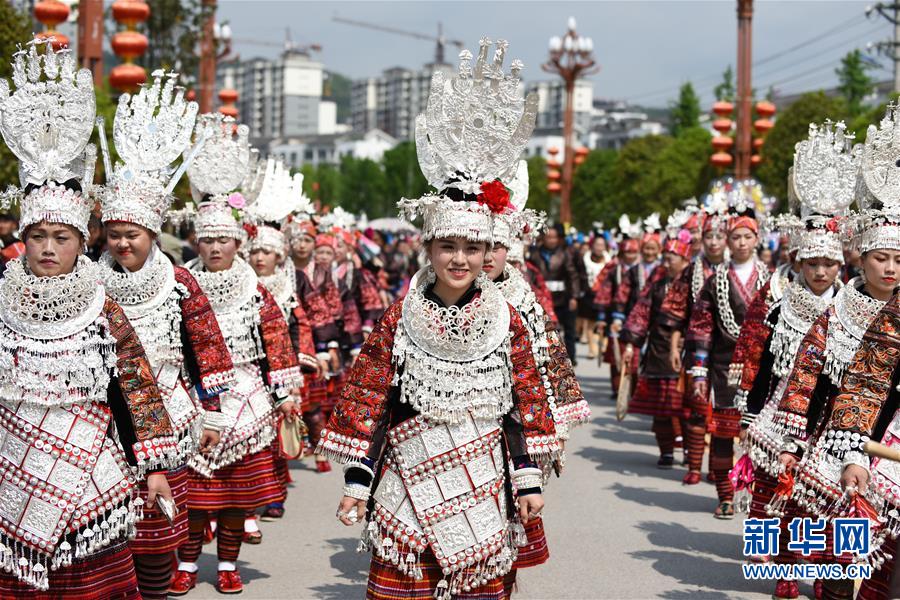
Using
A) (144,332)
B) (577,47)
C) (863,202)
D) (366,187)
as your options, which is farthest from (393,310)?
(366,187)

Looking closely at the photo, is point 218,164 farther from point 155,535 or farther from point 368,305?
point 368,305

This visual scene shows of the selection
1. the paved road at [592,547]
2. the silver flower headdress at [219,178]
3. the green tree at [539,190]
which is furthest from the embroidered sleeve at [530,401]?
the green tree at [539,190]

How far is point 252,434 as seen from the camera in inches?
297

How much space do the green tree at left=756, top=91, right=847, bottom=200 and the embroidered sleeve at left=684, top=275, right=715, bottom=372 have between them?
98.0 feet

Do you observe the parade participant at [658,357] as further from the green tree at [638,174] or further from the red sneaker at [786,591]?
the green tree at [638,174]

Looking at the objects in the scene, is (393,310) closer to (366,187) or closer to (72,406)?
(72,406)

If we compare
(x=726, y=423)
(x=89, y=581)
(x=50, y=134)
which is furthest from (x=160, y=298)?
(x=726, y=423)

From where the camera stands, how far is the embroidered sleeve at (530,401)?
206 inches

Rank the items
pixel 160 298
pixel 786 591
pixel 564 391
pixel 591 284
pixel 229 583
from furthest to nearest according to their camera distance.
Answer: pixel 591 284 < pixel 229 583 < pixel 786 591 < pixel 564 391 < pixel 160 298

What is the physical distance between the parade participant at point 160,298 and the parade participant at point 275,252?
7.37ft

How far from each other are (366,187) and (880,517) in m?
105

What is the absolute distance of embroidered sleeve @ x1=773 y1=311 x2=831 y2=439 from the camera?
6.20m

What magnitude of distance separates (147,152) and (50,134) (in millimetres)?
1139

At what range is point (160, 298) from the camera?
21.2 feet
